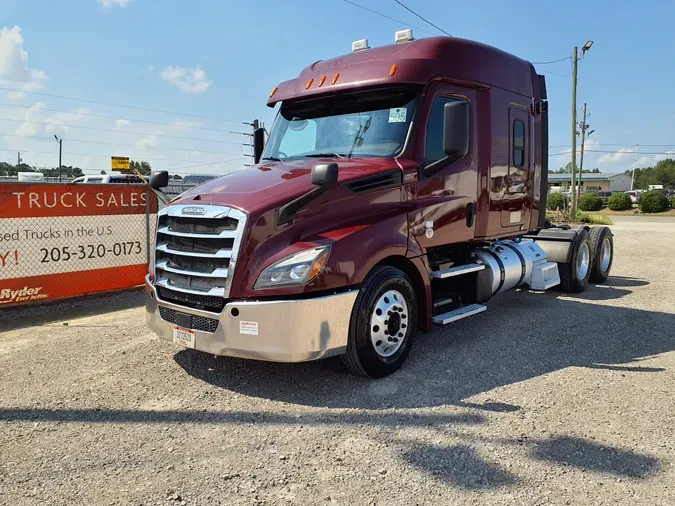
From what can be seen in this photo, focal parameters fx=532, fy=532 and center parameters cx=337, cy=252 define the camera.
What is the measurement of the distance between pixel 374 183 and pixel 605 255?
23.4 feet

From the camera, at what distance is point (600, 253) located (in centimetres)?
974

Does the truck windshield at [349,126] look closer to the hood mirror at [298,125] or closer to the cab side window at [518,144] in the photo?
the hood mirror at [298,125]

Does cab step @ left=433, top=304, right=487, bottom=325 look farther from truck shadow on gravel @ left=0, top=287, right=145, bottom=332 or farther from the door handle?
truck shadow on gravel @ left=0, top=287, right=145, bottom=332

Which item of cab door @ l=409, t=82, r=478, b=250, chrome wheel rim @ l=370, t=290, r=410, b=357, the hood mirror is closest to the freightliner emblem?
chrome wheel rim @ l=370, t=290, r=410, b=357

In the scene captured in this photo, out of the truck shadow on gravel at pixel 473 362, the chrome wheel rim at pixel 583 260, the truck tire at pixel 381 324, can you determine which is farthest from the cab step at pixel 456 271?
the chrome wheel rim at pixel 583 260

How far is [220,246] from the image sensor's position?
4.29 meters

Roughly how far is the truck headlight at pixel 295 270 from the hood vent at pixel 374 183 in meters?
0.74

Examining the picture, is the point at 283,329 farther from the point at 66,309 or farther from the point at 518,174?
the point at 66,309

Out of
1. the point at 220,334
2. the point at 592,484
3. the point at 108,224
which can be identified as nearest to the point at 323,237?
the point at 220,334

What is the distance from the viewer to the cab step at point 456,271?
5541mm

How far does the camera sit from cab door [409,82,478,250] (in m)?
5.21

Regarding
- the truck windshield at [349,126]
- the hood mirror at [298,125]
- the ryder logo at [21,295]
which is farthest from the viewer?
the ryder logo at [21,295]

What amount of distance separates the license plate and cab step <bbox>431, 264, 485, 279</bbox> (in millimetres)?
2482

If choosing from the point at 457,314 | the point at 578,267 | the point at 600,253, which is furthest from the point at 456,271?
the point at 600,253
